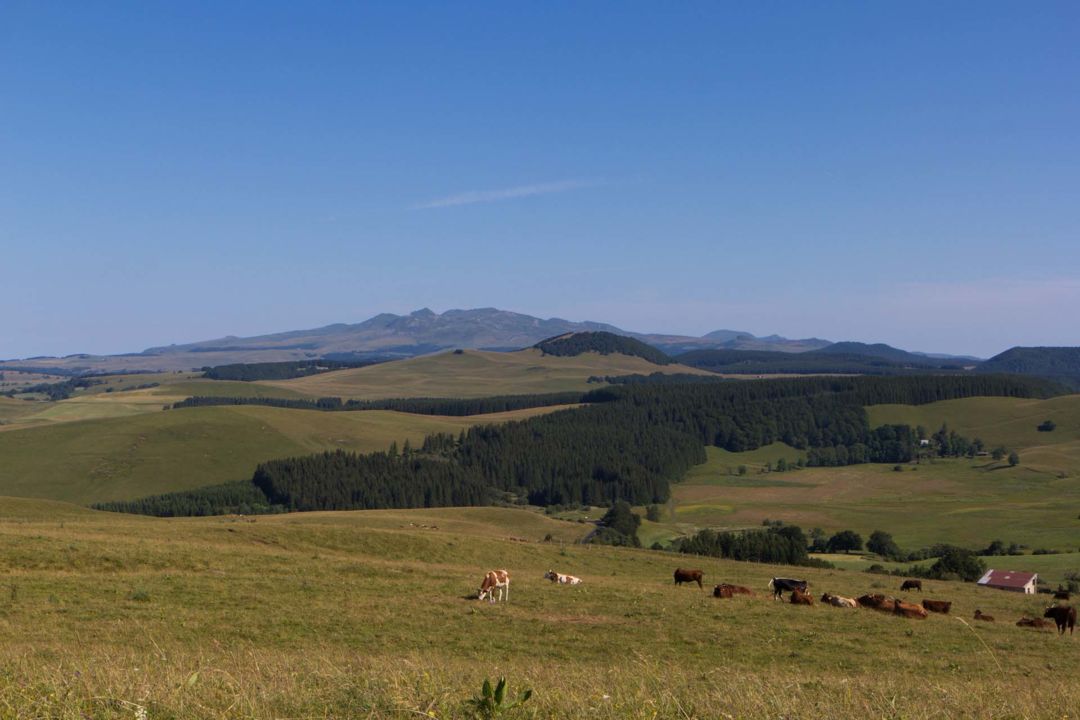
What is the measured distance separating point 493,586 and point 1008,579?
4377 centimetres

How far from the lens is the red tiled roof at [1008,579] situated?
5634 centimetres

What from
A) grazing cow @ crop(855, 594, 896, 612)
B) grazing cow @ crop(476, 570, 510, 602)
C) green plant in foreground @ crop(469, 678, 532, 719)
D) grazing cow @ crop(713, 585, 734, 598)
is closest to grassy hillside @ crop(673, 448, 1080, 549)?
grazing cow @ crop(855, 594, 896, 612)

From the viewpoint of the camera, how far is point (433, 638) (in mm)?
23562

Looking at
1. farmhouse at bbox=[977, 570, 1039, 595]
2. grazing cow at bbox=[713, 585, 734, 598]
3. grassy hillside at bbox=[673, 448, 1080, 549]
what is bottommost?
grassy hillside at bbox=[673, 448, 1080, 549]

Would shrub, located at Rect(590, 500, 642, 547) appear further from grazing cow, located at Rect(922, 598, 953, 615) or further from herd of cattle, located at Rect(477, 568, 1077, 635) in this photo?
grazing cow, located at Rect(922, 598, 953, 615)

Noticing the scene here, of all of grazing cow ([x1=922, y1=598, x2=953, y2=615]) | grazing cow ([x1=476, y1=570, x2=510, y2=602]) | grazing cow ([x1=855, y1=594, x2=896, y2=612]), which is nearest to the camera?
grazing cow ([x1=476, y1=570, x2=510, y2=602])

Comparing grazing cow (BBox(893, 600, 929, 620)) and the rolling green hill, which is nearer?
grazing cow (BBox(893, 600, 929, 620))

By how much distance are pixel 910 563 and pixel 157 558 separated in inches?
2878

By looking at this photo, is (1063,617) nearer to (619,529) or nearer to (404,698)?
(404,698)

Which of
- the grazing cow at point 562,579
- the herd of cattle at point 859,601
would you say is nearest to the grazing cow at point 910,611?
the herd of cattle at point 859,601

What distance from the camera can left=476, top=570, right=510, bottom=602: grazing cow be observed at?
31500 millimetres

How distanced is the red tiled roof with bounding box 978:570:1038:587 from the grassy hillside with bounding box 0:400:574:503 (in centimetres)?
13806

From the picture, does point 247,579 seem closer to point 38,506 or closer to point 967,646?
point 967,646

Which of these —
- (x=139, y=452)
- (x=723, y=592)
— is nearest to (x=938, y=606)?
(x=723, y=592)
